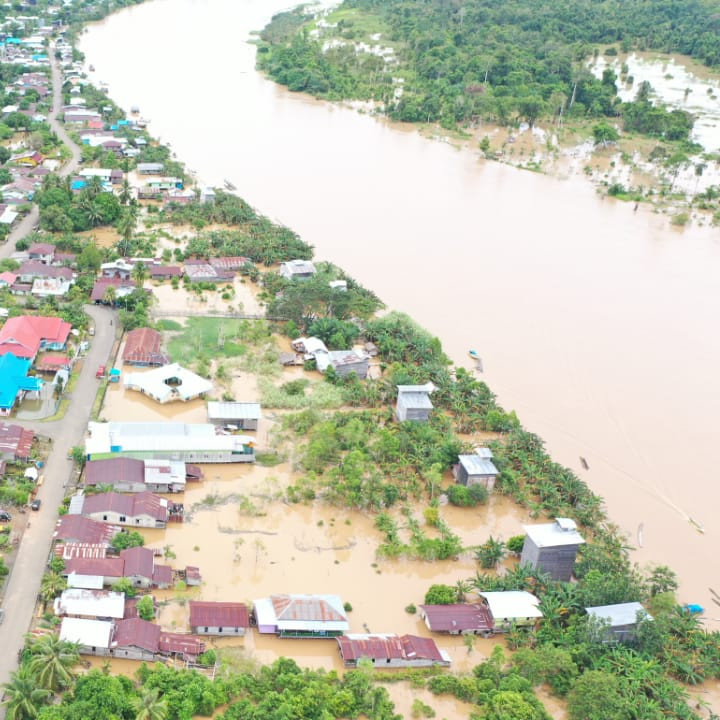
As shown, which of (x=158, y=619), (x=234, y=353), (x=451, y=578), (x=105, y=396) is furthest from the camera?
(x=234, y=353)

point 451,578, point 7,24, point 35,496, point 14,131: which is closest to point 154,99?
point 14,131

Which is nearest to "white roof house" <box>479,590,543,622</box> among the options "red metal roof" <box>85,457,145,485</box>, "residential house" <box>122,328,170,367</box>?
"red metal roof" <box>85,457,145,485</box>

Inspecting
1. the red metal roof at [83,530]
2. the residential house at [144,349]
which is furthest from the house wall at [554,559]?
the residential house at [144,349]

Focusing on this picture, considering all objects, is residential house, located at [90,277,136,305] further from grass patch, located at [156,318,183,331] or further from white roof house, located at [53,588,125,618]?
white roof house, located at [53,588,125,618]

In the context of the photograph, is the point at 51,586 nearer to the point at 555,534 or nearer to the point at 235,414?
A: the point at 235,414

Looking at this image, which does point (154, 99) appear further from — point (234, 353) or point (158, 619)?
point (158, 619)

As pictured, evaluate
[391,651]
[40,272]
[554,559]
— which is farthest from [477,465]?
[40,272]
